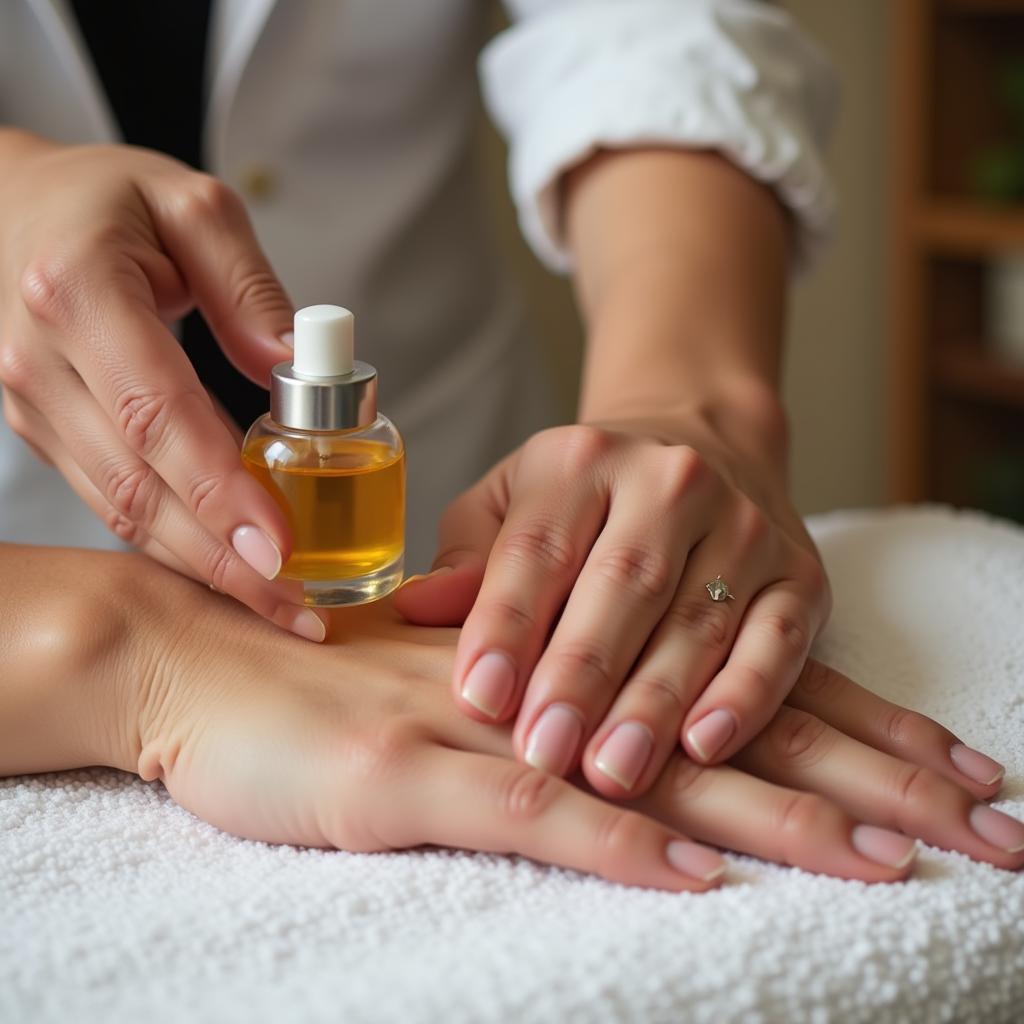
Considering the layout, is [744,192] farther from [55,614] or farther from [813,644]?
[55,614]

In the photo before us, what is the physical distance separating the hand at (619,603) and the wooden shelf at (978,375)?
5.36 feet

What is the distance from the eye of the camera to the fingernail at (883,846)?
23.1 inches

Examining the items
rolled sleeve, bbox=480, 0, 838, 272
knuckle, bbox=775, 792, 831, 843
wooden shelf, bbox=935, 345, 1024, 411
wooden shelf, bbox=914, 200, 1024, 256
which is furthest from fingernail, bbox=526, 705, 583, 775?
wooden shelf, bbox=935, 345, 1024, 411

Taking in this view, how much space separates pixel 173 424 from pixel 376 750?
19 centimetres

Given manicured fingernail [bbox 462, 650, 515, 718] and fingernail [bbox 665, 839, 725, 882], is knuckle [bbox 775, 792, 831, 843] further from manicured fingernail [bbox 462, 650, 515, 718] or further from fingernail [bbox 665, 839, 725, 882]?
manicured fingernail [bbox 462, 650, 515, 718]

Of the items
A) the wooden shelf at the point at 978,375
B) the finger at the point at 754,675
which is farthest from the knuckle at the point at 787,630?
the wooden shelf at the point at 978,375

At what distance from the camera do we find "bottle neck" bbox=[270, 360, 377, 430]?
0.65 m

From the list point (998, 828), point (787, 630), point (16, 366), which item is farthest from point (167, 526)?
point (998, 828)

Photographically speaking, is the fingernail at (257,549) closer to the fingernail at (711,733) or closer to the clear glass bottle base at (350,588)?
the clear glass bottle base at (350,588)

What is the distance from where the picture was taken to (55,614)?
2.39 feet

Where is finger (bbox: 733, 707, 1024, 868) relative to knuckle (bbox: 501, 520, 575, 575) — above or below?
below

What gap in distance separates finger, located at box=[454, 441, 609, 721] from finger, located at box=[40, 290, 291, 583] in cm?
11

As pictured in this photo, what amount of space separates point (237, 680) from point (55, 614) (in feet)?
0.38

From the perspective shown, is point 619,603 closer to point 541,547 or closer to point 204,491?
point 541,547
